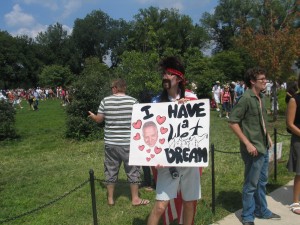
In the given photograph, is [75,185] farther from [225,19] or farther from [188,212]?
[225,19]

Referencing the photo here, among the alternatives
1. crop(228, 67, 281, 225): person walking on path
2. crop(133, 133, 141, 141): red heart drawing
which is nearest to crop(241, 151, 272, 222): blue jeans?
crop(228, 67, 281, 225): person walking on path

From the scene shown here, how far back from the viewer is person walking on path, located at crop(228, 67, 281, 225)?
15.7 feet

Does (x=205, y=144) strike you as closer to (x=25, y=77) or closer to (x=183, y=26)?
(x=183, y=26)

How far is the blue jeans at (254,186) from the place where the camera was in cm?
483

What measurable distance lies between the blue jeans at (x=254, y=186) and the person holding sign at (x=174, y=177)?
107 centimetres

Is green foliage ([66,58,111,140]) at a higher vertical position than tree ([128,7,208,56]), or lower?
lower

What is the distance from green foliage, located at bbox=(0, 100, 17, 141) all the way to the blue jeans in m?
11.4

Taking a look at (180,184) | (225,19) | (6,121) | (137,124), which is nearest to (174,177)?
(180,184)

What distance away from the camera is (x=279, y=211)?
5520mm

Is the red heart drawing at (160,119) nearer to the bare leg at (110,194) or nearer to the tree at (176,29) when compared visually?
the bare leg at (110,194)

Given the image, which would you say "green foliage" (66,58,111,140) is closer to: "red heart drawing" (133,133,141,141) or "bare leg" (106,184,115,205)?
"bare leg" (106,184,115,205)

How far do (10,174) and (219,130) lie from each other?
8009mm

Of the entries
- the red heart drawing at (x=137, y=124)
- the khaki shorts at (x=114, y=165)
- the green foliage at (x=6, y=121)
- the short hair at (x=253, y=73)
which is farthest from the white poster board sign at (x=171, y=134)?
the green foliage at (x=6, y=121)

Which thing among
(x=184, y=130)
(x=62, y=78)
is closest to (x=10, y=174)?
(x=184, y=130)
